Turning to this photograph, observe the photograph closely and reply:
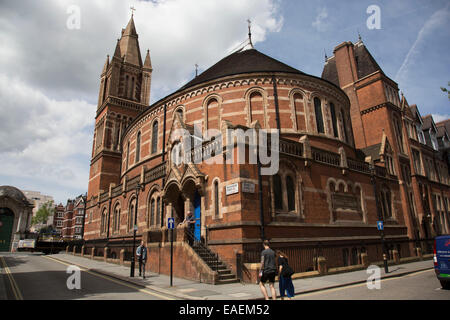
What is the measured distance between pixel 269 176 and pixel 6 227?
5561cm

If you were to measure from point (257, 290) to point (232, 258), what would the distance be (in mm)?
2879

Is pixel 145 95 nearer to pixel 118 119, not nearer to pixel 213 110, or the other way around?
pixel 118 119

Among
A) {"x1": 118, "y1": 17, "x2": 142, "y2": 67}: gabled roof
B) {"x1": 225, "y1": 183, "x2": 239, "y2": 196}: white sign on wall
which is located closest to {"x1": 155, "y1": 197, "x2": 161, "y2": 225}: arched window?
{"x1": 225, "y1": 183, "x2": 239, "y2": 196}: white sign on wall

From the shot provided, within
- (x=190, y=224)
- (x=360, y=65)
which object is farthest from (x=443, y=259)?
(x=360, y=65)

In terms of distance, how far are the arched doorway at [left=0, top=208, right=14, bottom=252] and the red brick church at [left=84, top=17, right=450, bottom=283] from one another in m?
21.7

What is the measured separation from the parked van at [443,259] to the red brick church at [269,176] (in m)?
6.10

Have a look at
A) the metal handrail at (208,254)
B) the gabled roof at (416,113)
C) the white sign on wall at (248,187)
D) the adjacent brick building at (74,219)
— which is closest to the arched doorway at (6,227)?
the adjacent brick building at (74,219)

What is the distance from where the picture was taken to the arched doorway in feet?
163

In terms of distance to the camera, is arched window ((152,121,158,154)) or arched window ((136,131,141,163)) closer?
arched window ((152,121,158,154))

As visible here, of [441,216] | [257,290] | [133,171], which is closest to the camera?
[257,290]

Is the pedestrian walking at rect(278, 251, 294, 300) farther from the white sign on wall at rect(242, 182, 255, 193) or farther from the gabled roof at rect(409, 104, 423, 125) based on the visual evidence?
the gabled roof at rect(409, 104, 423, 125)

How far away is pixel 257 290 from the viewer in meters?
10.7

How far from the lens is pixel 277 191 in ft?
52.9
